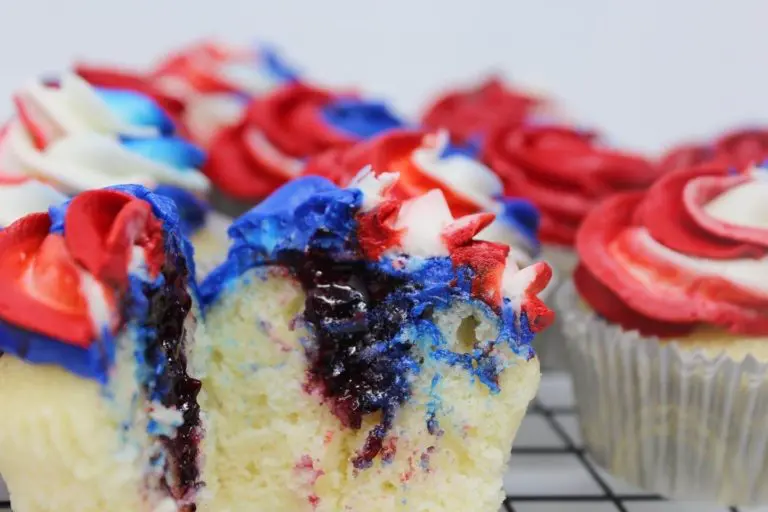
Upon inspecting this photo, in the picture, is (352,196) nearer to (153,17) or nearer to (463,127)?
(463,127)

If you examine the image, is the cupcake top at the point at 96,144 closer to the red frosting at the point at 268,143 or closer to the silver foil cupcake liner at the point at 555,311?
the red frosting at the point at 268,143

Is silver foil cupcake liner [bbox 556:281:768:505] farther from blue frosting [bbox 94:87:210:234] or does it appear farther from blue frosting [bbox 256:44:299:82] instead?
blue frosting [bbox 256:44:299:82]

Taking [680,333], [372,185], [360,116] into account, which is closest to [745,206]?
[680,333]

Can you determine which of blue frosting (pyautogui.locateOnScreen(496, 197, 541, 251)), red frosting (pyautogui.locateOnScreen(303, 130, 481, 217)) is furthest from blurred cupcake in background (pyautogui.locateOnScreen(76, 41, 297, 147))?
blue frosting (pyautogui.locateOnScreen(496, 197, 541, 251))

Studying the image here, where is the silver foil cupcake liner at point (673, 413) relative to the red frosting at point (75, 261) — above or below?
below

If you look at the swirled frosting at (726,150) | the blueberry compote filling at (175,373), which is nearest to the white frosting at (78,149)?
the blueberry compote filling at (175,373)

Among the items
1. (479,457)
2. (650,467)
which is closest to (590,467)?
(650,467)

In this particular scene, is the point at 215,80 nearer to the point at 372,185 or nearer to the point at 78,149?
the point at 78,149
